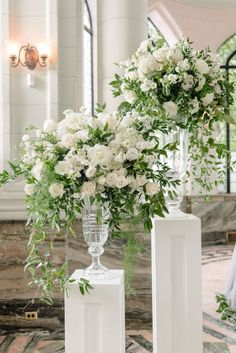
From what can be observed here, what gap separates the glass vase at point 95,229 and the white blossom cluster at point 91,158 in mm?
145

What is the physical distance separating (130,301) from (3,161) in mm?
1821

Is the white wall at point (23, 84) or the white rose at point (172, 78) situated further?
the white wall at point (23, 84)

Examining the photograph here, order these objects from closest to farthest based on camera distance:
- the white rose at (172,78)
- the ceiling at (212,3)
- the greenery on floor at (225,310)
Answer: the white rose at (172,78)
the greenery on floor at (225,310)
the ceiling at (212,3)

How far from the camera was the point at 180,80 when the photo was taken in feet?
9.66

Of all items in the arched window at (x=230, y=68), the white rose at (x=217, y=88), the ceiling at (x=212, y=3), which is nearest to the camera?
the white rose at (x=217, y=88)

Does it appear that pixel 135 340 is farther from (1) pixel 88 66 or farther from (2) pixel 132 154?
(1) pixel 88 66

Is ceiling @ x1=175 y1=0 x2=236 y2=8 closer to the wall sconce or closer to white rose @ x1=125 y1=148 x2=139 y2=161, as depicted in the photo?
the wall sconce

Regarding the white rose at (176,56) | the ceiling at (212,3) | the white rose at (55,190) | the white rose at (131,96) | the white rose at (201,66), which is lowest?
the white rose at (55,190)

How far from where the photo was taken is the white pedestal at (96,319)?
7.95ft

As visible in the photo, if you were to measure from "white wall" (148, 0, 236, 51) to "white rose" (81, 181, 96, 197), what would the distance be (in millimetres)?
9025

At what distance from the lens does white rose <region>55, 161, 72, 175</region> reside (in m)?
2.28

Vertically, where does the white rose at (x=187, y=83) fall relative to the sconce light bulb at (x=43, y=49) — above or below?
below

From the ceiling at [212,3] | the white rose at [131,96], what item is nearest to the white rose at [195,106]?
the white rose at [131,96]

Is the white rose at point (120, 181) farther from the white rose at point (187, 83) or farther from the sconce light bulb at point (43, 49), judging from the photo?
the sconce light bulb at point (43, 49)
